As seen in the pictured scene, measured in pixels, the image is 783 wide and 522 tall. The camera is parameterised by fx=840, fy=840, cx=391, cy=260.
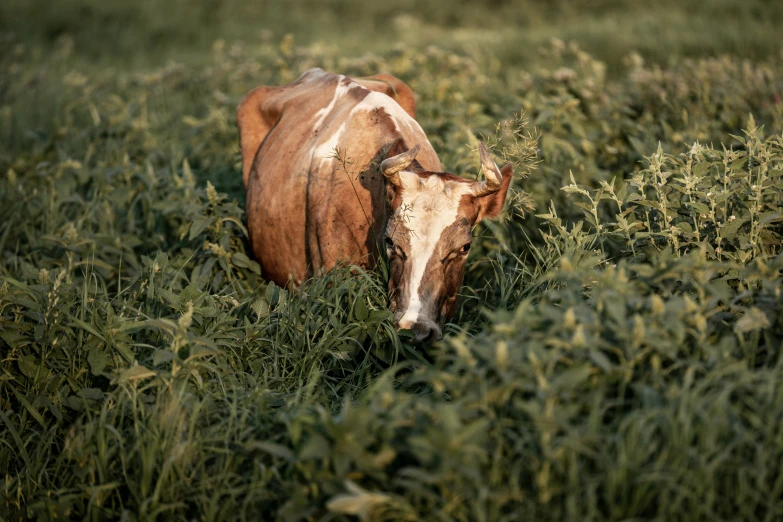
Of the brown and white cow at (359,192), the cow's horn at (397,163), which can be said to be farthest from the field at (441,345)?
the cow's horn at (397,163)

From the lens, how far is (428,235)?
13.4 feet

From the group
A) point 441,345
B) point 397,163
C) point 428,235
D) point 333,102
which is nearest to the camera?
point 441,345

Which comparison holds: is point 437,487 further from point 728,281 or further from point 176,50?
point 176,50

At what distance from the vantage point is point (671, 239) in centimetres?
409

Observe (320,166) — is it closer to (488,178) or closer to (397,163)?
(397,163)

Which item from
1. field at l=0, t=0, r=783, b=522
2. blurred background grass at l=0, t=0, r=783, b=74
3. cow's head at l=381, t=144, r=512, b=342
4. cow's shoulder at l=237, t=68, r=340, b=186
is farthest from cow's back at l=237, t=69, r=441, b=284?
blurred background grass at l=0, t=0, r=783, b=74

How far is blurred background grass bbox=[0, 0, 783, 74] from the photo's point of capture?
1120cm

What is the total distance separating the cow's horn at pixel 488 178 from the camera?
417cm

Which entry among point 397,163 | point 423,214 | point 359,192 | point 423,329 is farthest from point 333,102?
point 423,329

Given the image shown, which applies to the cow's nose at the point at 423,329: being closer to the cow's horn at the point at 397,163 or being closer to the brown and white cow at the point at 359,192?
the brown and white cow at the point at 359,192

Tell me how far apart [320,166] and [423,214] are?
108 centimetres

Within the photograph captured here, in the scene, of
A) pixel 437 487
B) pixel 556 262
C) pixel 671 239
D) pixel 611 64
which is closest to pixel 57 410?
pixel 437 487

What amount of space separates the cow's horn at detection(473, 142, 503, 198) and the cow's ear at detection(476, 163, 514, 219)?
128 mm

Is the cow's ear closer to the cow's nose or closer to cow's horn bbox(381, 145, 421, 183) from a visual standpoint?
cow's horn bbox(381, 145, 421, 183)
